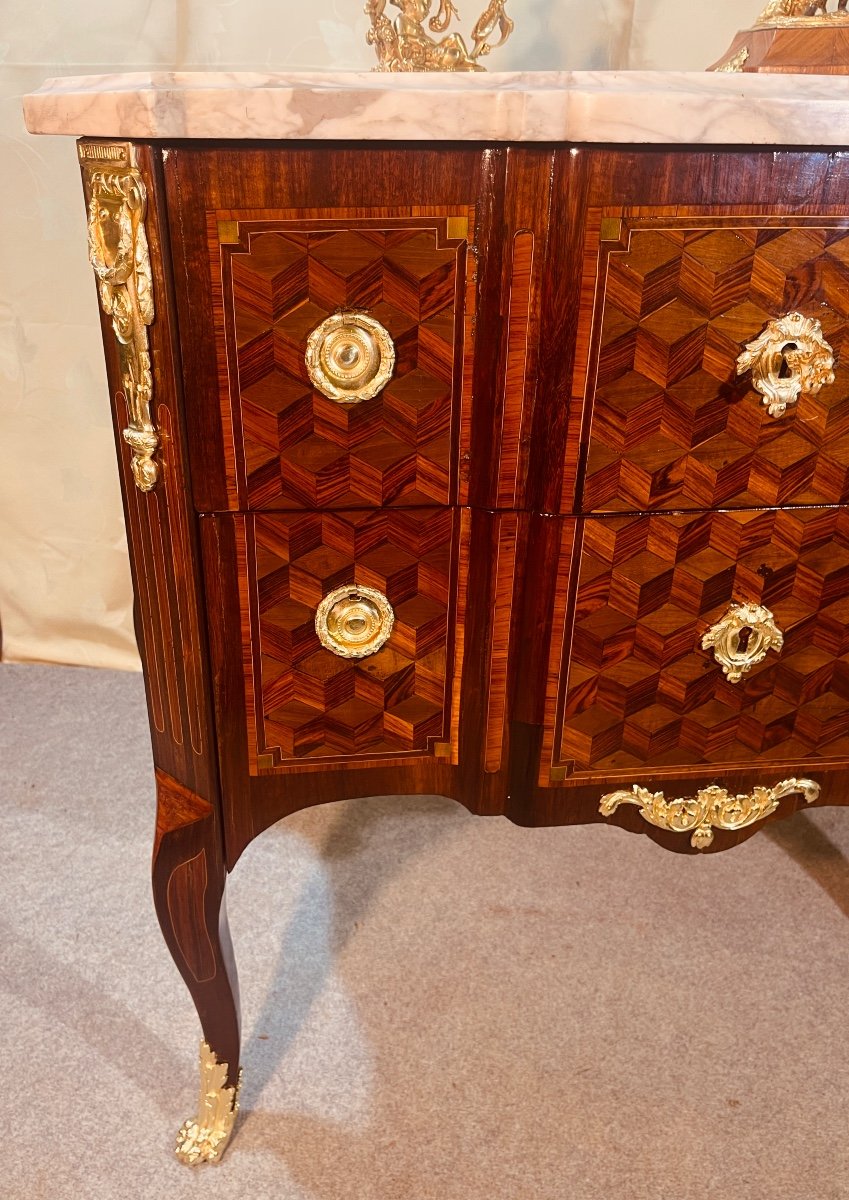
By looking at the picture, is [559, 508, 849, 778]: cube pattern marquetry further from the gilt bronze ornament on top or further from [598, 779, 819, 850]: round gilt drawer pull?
the gilt bronze ornament on top

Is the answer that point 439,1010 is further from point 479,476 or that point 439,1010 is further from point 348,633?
point 479,476

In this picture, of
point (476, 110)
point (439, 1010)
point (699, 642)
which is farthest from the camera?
point (439, 1010)

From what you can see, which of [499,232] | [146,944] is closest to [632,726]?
[499,232]

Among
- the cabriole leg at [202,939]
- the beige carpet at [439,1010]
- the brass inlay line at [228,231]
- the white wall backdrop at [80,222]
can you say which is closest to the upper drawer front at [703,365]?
the brass inlay line at [228,231]

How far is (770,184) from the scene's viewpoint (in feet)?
2.23

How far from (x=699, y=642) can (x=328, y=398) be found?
1.23 ft

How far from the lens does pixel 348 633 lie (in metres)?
0.81

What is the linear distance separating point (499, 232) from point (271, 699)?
41 cm

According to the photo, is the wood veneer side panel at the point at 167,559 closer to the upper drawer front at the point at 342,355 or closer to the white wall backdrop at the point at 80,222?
the upper drawer front at the point at 342,355

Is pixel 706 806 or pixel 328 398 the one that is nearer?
pixel 328 398

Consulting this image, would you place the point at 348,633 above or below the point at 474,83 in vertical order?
below

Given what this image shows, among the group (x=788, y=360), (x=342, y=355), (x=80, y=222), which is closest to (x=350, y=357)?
(x=342, y=355)

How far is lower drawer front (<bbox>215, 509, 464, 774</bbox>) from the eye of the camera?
0.77 meters

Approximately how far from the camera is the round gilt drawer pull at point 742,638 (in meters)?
0.83
